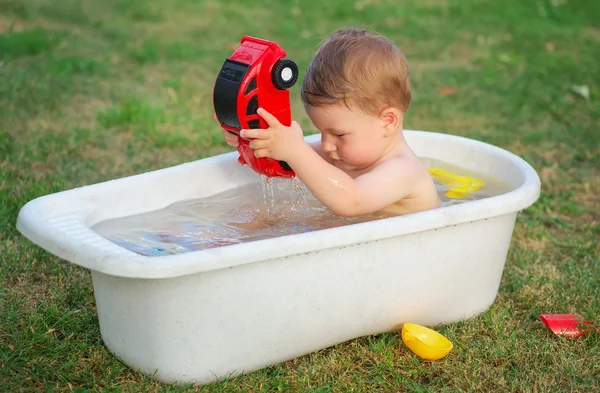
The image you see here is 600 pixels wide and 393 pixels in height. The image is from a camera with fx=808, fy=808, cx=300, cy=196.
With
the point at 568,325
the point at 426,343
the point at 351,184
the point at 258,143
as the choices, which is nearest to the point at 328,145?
the point at 351,184

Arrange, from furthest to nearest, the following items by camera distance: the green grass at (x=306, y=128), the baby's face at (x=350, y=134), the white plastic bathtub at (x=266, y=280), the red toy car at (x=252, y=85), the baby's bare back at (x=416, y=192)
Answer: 1. the baby's bare back at (x=416, y=192)
2. the baby's face at (x=350, y=134)
3. the green grass at (x=306, y=128)
4. the red toy car at (x=252, y=85)
5. the white plastic bathtub at (x=266, y=280)

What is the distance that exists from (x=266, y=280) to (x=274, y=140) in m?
0.43

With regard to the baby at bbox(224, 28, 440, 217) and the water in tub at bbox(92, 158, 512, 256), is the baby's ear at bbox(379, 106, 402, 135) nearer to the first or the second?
the baby at bbox(224, 28, 440, 217)

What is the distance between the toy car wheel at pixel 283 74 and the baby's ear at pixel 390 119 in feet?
1.19

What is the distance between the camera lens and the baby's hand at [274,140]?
7.72 ft

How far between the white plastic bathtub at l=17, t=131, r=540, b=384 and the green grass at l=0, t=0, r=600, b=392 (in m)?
0.08

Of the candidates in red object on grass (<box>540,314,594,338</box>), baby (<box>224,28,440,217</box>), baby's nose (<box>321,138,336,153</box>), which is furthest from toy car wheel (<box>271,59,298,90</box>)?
red object on grass (<box>540,314,594,338</box>)

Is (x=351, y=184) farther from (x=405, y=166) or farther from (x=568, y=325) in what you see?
(x=568, y=325)

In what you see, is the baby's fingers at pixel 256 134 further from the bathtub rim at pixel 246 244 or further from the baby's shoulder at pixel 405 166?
the baby's shoulder at pixel 405 166

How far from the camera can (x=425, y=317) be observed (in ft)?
8.63

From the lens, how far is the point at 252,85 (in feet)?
7.55

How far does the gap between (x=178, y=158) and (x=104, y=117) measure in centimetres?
63

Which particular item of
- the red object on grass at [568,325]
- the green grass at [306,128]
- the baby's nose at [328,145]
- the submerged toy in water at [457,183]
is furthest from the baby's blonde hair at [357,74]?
the red object on grass at [568,325]

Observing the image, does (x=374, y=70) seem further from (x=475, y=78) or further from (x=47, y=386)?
(x=475, y=78)
